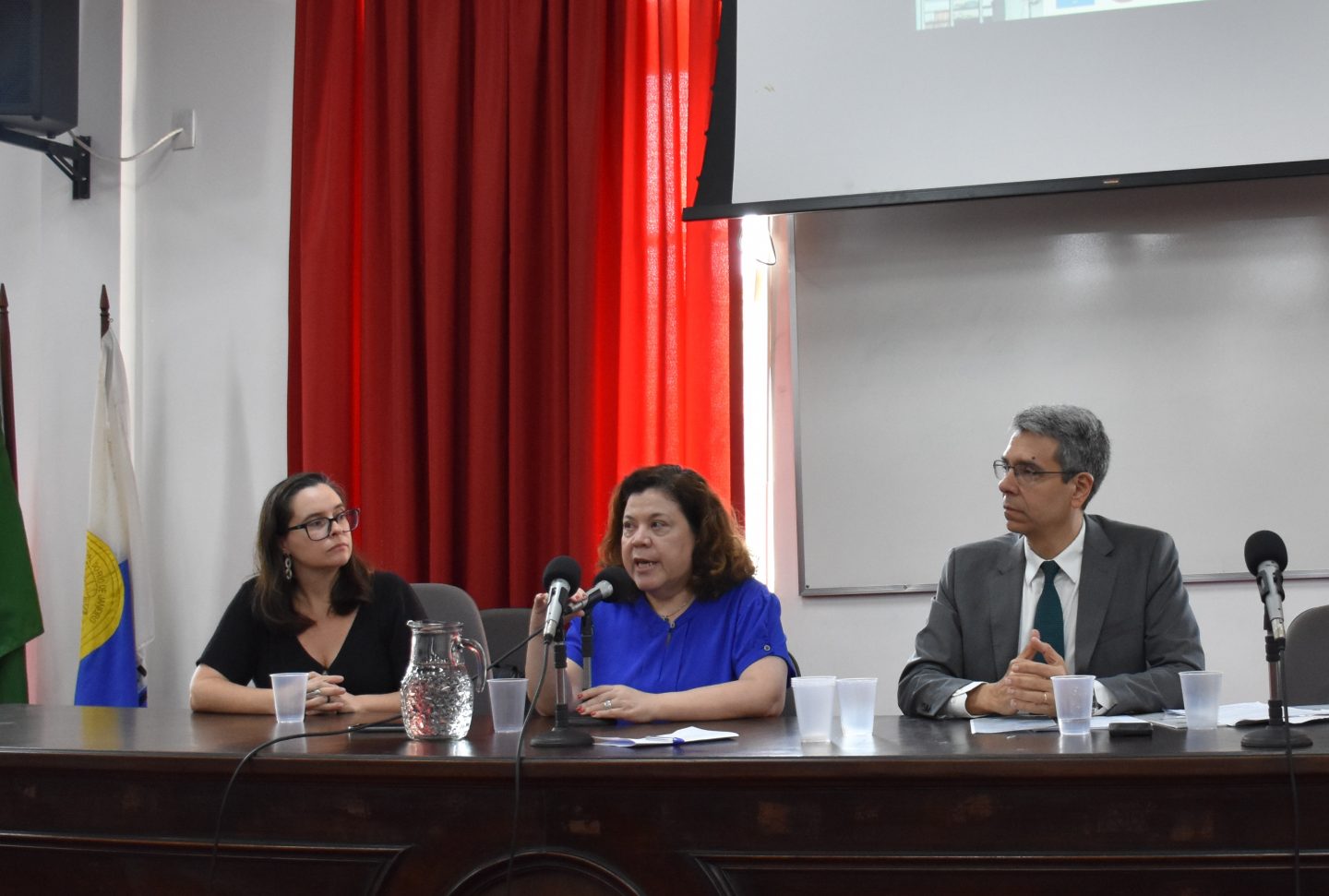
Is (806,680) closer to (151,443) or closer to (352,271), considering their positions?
(352,271)

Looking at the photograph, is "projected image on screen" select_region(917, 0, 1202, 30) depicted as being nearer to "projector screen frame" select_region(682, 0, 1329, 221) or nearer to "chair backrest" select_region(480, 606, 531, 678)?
"projector screen frame" select_region(682, 0, 1329, 221)

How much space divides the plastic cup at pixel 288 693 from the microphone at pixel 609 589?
56 centimetres

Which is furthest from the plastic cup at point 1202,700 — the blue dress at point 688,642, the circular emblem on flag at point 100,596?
the circular emblem on flag at point 100,596

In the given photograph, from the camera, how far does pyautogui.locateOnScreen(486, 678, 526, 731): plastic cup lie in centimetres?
208

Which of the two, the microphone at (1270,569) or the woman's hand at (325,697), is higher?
the microphone at (1270,569)

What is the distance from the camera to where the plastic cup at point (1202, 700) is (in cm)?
193

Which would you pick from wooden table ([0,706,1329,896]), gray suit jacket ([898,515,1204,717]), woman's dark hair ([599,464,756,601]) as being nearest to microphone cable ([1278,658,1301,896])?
wooden table ([0,706,1329,896])

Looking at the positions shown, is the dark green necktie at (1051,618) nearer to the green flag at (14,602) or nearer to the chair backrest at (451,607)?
the chair backrest at (451,607)

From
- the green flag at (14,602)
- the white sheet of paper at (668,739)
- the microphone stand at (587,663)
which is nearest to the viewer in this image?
the white sheet of paper at (668,739)

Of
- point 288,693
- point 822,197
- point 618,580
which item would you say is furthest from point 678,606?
point 822,197

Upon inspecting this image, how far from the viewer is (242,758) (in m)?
1.85

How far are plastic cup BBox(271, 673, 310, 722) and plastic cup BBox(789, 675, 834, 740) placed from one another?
3.03 feet

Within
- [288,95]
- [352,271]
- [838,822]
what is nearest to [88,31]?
[288,95]

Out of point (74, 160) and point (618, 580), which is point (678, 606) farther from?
point (74, 160)
